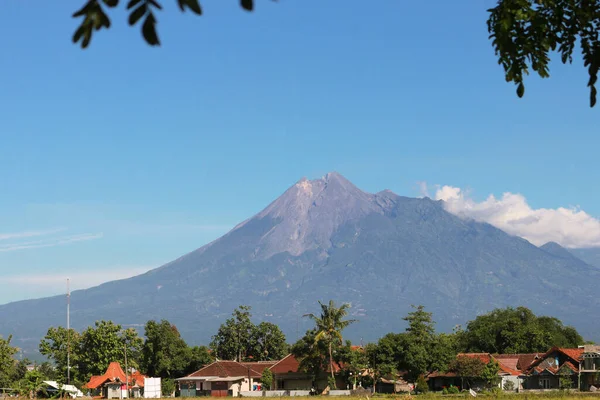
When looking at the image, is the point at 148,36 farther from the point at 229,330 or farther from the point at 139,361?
the point at 229,330

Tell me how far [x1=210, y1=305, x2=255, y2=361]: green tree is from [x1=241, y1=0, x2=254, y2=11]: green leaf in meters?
125

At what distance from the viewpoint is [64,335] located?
106m

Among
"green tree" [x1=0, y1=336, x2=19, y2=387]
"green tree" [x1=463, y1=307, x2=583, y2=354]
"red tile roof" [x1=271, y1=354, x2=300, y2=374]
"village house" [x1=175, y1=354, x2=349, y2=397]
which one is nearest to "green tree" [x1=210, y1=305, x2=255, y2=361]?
"village house" [x1=175, y1=354, x2=349, y2=397]

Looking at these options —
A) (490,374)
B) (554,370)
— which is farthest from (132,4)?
(554,370)

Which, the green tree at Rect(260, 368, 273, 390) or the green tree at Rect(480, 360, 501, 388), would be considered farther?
the green tree at Rect(260, 368, 273, 390)

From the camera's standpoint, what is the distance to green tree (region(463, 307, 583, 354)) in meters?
126

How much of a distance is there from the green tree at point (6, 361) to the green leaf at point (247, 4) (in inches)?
3827

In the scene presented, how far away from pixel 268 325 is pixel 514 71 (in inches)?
4810

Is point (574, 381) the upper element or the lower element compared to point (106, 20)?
lower

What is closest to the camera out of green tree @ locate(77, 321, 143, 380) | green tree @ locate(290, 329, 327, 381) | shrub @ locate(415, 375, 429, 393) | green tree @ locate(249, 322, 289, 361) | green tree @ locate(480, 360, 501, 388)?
shrub @ locate(415, 375, 429, 393)

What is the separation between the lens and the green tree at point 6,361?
317 ft

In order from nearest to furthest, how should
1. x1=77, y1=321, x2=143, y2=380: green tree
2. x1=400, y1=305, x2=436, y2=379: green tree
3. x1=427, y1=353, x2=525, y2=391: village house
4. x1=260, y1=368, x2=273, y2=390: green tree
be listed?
x1=400, y1=305, x2=436, y2=379: green tree
x1=427, y1=353, x2=525, y2=391: village house
x1=260, y1=368, x2=273, y2=390: green tree
x1=77, y1=321, x2=143, y2=380: green tree

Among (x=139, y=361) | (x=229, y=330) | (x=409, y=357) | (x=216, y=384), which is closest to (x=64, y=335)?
(x=139, y=361)

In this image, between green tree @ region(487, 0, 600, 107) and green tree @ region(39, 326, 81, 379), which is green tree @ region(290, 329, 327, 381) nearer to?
green tree @ region(39, 326, 81, 379)
